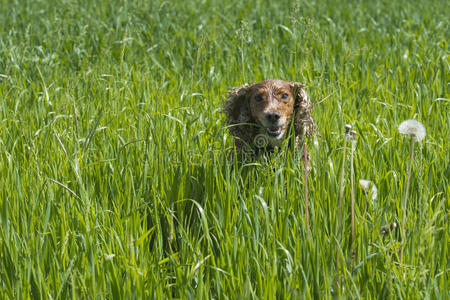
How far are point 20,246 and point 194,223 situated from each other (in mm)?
806

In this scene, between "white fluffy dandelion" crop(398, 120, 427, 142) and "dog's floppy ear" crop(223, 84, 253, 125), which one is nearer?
"white fluffy dandelion" crop(398, 120, 427, 142)

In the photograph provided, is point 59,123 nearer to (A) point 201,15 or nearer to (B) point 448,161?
(B) point 448,161

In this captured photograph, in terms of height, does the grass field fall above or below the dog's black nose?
below

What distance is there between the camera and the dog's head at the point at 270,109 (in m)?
3.05

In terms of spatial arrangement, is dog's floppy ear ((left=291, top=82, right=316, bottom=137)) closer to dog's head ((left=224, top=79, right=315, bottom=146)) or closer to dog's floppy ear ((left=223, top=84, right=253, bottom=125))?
dog's head ((left=224, top=79, right=315, bottom=146))

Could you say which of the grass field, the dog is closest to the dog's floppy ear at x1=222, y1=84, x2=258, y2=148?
the dog

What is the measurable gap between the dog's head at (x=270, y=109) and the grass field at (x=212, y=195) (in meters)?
0.14

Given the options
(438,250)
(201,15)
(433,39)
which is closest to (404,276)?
(438,250)

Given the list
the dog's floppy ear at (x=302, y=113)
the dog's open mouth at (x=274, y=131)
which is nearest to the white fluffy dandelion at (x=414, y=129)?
the dog's open mouth at (x=274, y=131)

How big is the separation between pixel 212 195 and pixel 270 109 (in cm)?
56

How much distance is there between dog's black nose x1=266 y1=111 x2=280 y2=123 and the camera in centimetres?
299

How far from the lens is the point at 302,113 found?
10.7ft

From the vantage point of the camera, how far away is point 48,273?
7.44ft

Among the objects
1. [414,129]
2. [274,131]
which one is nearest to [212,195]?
[274,131]
